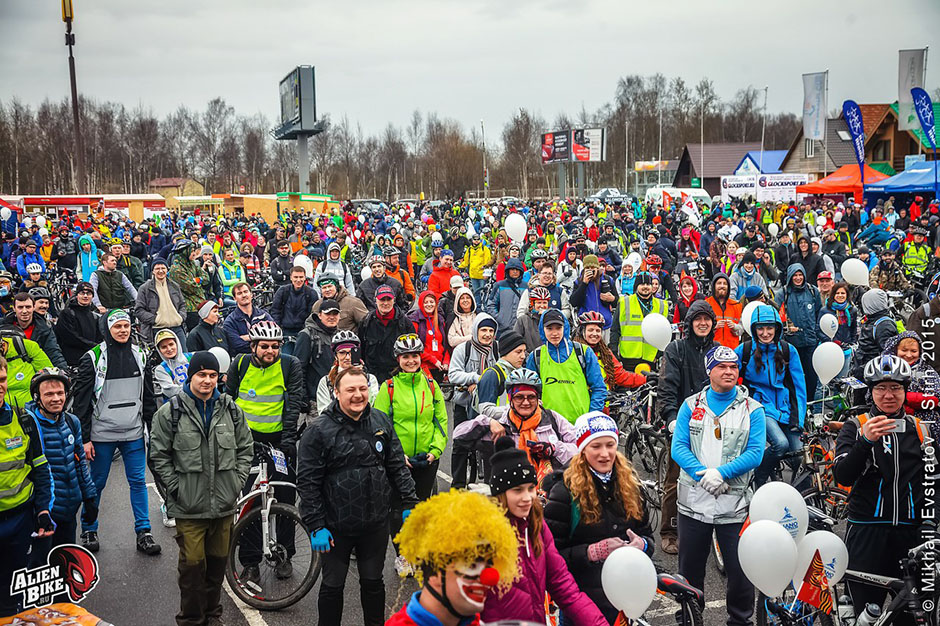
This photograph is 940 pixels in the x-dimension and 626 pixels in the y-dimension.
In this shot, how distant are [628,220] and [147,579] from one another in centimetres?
2400

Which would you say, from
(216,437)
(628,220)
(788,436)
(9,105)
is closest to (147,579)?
(216,437)

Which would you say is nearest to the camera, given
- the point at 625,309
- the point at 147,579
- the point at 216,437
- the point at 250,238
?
the point at 216,437

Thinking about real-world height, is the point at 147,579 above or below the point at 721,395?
below

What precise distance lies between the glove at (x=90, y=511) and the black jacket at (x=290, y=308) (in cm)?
408

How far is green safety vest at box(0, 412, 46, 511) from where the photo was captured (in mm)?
4723

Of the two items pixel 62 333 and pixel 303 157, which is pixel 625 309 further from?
pixel 303 157

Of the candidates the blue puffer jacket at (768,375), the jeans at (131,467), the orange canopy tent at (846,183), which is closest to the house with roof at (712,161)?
the orange canopy tent at (846,183)

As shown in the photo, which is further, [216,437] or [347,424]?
[216,437]

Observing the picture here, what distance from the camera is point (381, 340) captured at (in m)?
8.46

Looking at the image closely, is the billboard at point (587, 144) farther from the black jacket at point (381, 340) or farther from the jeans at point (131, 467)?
the jeans at point (131, 467)

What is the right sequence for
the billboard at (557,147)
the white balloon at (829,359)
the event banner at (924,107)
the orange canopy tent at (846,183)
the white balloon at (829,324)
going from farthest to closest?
the billboard at (557,147)
the orange canopy tent at (846,183)
the event banner at (924,107)
the white balloon at (829,324)
the white balloon at (829,359)

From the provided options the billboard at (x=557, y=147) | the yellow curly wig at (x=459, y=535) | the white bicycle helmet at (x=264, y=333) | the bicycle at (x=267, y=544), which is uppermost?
the billboard at (x=557, y=147)

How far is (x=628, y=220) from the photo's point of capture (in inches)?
1097

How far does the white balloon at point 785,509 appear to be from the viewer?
13.3 ft
